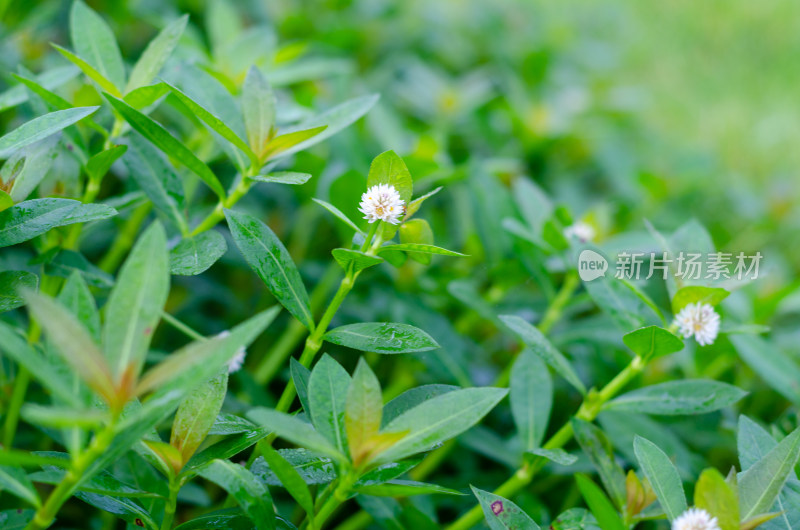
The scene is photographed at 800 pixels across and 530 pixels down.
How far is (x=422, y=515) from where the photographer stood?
107cm

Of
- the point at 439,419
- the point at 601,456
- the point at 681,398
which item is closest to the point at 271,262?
the point at 439,419

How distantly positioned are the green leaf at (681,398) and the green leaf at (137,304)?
2.38 ft

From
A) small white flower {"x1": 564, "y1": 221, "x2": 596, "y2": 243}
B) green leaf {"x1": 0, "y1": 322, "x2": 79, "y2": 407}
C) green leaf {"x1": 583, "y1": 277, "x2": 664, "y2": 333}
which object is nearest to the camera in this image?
green leaf {"x1": 0, "y1": 322, "x2": 79, "y2": 407}

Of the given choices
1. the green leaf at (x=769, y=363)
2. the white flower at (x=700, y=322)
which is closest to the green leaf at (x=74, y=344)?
the white flower at (x=700, y=322)

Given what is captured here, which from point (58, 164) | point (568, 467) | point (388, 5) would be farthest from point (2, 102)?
point (388, 5)

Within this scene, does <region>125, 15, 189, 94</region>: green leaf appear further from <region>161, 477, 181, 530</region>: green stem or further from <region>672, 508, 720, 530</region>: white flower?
A: <region>672, 508, 720, 530</region>: white flower

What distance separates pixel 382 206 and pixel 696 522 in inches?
21.8

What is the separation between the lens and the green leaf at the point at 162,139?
3.17ft

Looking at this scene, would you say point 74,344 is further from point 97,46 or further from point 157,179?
point 97,46

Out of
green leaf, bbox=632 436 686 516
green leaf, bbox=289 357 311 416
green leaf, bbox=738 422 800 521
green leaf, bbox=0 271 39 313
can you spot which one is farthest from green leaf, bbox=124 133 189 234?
green leaf, bbox=738 422 800 521

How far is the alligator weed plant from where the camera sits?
0.77 m

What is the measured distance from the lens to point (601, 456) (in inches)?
40.6

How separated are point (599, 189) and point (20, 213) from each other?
1.97 metres

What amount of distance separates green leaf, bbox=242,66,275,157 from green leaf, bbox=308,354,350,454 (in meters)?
0.39
